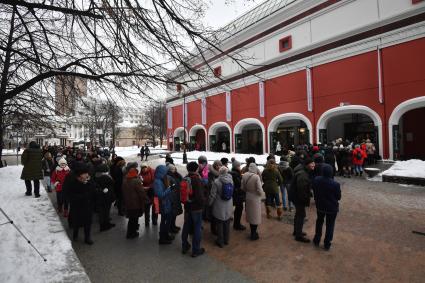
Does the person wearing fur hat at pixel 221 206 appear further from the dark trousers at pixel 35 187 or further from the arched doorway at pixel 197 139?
the arched doorway at pixel 197 139

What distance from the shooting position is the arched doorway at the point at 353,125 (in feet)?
57.4

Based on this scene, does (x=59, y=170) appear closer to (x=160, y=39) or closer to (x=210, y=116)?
(x=160, y=39)

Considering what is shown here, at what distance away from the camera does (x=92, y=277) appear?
3.83 m

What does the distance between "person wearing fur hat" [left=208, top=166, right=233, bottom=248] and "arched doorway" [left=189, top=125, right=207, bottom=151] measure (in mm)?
29686

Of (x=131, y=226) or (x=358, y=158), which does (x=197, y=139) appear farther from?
(x=131, y=226)

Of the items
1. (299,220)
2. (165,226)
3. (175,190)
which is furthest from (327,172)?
(165,226)

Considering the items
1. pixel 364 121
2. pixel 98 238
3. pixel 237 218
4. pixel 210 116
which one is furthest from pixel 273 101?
pixel 98 238

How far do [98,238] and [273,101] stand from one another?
842 inches

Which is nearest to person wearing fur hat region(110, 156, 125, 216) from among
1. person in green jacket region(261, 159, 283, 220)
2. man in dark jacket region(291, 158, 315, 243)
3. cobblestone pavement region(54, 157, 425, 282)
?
cobblestone pavement region(54, 157, 425, 282)

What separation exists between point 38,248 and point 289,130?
2439 centimetres

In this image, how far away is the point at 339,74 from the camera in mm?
18969

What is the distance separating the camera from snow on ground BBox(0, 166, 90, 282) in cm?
361

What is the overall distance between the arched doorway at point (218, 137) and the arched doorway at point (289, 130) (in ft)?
22.7

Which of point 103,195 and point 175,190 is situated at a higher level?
point 175,190
